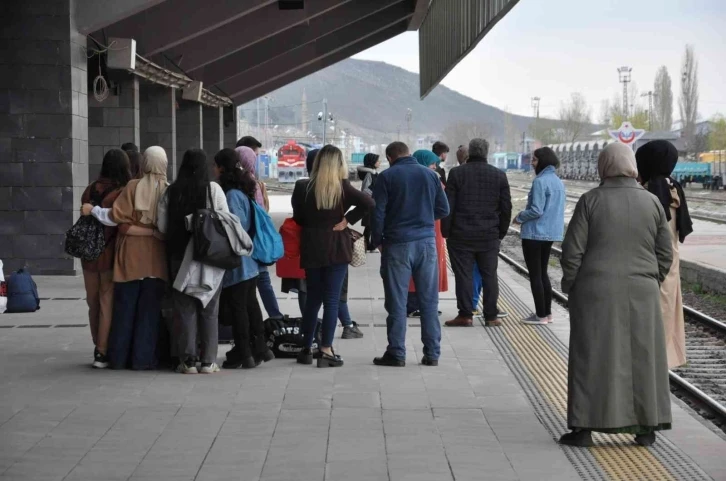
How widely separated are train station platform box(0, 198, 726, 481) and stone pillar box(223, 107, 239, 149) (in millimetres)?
27745

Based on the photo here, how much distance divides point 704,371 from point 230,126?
28878 mm

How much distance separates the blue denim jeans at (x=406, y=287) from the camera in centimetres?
929

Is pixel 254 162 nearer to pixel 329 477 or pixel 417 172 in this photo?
pixel 417 172

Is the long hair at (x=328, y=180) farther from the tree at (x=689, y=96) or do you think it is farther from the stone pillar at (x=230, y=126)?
the tree at (x=689, y=96)

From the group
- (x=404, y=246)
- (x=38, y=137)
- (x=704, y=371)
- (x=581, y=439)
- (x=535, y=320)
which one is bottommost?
(x=704, y=371)

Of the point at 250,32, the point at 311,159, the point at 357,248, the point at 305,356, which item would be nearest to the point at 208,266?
the point at 305,356

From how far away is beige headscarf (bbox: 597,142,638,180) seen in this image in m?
6.66

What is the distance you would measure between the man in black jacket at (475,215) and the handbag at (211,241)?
3425mm

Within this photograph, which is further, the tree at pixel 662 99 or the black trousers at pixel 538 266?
the tree at pixel 662 99

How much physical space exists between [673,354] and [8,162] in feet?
36.1

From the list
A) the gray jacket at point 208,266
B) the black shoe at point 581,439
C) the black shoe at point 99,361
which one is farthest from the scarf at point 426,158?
the black shoe at point 581,439

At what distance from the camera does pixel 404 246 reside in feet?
30.6

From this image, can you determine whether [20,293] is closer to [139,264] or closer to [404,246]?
[139,264]

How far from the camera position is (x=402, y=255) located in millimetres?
9305
